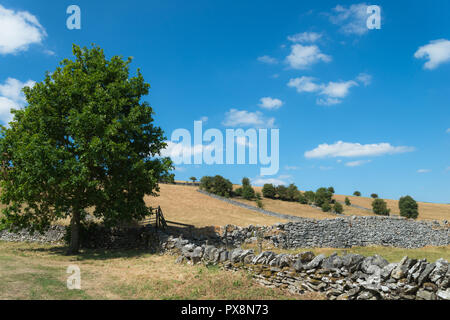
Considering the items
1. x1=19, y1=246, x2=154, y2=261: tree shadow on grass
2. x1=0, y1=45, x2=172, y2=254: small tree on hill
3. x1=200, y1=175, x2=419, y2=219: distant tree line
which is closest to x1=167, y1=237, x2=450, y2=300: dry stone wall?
x1=19, y1=246, x2=154, y2=261: tree shadow on grass

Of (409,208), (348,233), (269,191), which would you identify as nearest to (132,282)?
(348,233)

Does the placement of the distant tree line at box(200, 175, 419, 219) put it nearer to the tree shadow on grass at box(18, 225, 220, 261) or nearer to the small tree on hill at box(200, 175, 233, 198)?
the small tree on hill at box(200, 175, 233, 198)

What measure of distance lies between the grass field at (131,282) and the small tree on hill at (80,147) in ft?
13.7

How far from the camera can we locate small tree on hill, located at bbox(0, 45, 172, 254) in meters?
16.9

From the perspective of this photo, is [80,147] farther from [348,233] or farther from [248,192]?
[248,192]

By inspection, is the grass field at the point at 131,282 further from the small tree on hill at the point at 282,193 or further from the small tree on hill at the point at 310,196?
the small tree on hill at the point at 310,196

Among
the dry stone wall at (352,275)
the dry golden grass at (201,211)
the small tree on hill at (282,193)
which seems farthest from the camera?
the small tree on hill at (282,193)

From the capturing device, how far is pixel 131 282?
11.1 meters

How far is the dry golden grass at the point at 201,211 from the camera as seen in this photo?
3638cm

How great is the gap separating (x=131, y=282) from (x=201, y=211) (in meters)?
32.2

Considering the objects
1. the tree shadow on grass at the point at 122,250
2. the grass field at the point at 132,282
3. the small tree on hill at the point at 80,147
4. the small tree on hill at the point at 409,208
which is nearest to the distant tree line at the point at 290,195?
the small tree on hill at the point at 409,208

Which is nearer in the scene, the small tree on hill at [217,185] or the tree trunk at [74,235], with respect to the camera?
the tree trunk at [74,235]
